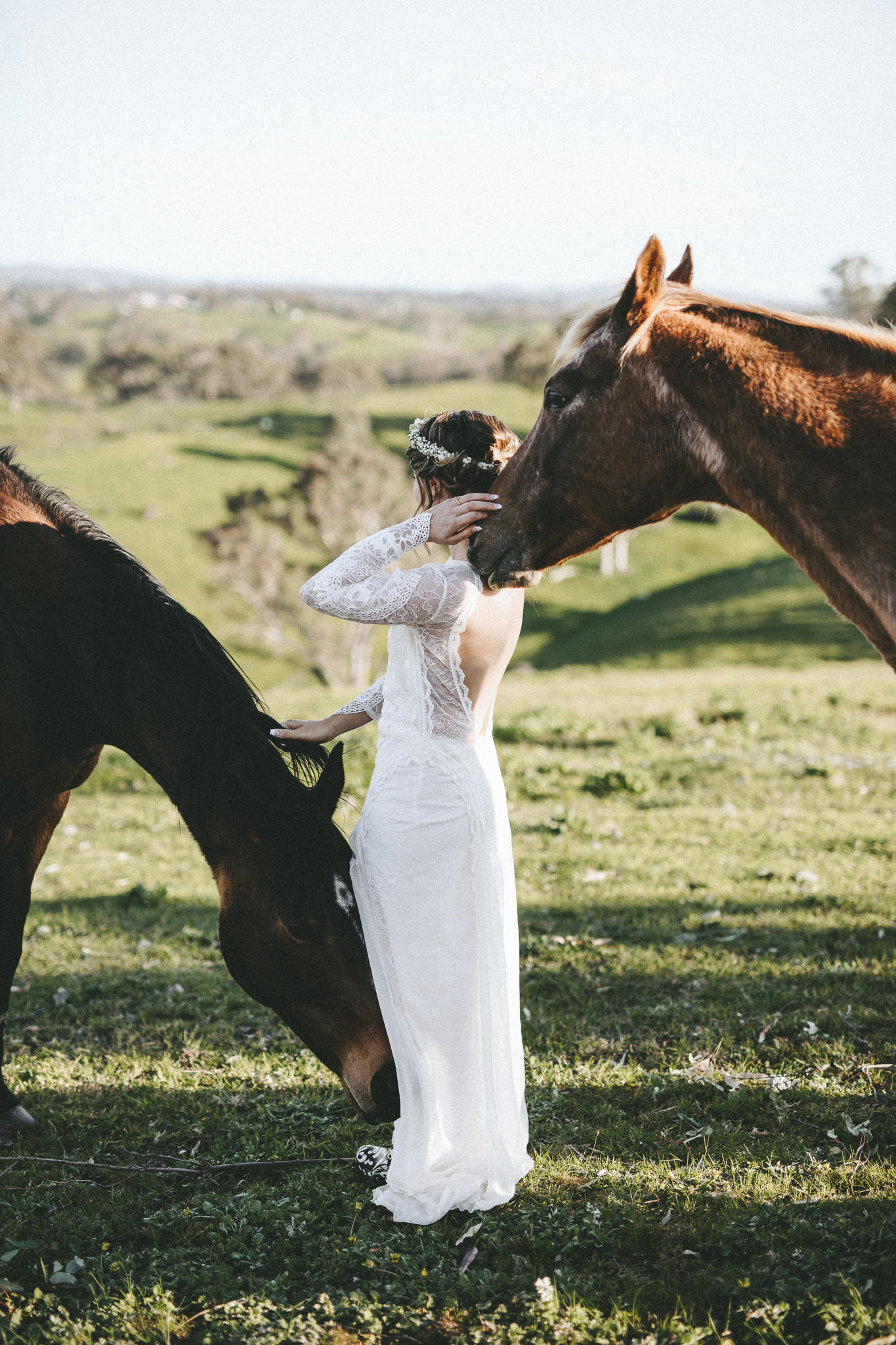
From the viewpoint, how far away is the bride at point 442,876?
10.3 feet

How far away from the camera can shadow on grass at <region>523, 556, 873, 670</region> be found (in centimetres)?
2447

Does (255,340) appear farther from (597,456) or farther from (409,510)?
(597,456)

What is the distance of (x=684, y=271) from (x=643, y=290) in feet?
1.49

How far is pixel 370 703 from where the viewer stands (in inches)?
139

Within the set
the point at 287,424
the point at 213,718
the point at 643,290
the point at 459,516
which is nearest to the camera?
the point at 643,290

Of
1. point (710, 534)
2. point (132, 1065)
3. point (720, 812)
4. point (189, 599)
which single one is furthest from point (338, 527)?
point (132, 1065)

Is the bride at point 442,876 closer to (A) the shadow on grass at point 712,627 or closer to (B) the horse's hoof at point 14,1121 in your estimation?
(B) the horse's hoof at point 14,1121

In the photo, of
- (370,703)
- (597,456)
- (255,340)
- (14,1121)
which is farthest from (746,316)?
(255,340)

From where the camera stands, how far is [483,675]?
327cm

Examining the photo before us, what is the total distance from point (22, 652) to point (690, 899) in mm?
4670

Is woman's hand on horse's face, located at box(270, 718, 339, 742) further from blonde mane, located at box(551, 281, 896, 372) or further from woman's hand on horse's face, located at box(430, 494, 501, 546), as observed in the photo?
blonde mane, located at box(551, 281, 896, 372)

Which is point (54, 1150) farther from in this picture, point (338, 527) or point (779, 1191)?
point (338, 527)

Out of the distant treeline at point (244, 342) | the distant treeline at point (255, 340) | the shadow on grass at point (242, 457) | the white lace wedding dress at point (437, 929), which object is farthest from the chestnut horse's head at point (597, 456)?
the shadow on grass at point (242, 457)


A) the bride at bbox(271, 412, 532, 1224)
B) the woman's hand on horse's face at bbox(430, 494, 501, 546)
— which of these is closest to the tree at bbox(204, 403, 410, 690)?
the bride at bbox(271, 412, 532, 1224)
